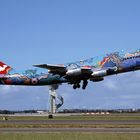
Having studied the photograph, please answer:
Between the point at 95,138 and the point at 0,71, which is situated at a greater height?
the point at 0,71

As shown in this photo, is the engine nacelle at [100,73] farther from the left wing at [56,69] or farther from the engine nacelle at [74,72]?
the left wing at [56,69]

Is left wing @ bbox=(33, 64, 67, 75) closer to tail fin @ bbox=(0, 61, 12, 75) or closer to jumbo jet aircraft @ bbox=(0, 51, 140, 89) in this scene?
jumbo jet aircraft @ bbox=(0, 51, 140, 89)

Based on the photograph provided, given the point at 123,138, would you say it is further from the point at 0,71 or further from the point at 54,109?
the point at 54,109

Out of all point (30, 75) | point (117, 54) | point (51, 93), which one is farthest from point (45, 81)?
point (51, 93)

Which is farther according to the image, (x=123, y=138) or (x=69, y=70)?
(x=69, y=70)

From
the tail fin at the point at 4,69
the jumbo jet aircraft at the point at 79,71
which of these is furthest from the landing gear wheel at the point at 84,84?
the tail fin at the point at 4,69

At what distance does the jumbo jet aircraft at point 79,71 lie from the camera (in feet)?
225

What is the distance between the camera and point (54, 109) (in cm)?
12606

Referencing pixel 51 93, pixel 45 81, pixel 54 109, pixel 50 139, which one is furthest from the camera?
pixel 54 109

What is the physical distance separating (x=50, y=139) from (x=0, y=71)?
57.2m

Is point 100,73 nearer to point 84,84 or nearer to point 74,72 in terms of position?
point 84,84

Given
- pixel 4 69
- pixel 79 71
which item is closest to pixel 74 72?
pixel 79 71

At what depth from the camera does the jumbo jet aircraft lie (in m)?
68.4

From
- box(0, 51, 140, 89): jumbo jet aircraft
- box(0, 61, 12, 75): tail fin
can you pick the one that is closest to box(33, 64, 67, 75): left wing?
box(0, 51, 140, 89): jumbo jet aircraft
